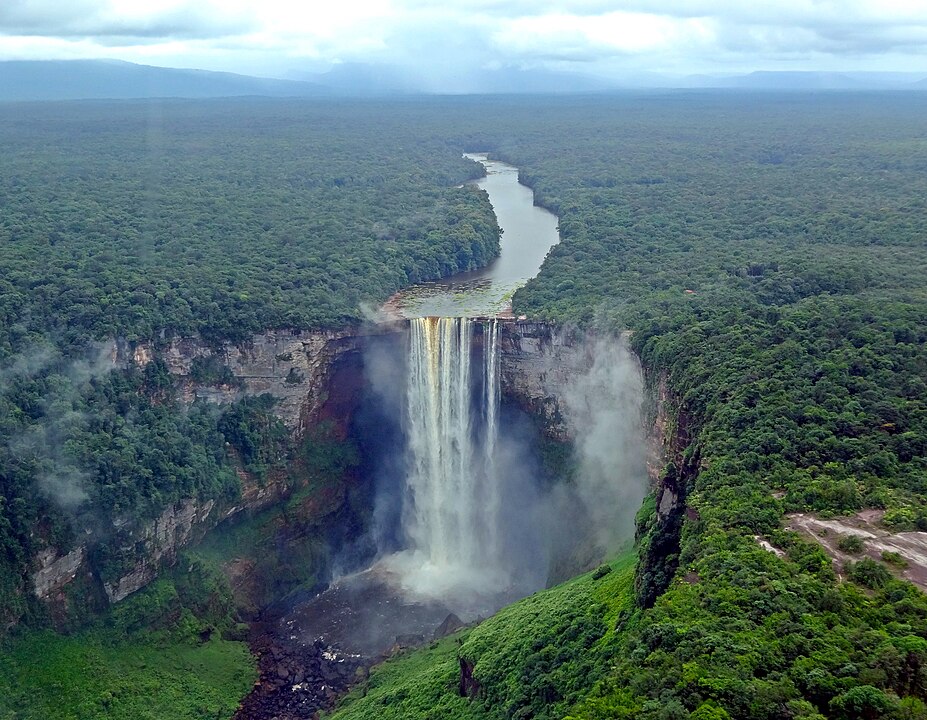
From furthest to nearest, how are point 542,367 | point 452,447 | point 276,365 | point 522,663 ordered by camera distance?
point 452,447 < point 542,367 < point 276,365 < point 522,663

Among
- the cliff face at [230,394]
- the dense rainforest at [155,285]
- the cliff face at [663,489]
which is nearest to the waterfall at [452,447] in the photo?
the cliff face at [230,394]

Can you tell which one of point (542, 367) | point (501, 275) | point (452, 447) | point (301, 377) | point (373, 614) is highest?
point (501, 275)

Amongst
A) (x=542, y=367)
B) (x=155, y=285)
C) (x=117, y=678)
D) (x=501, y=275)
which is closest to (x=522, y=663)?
(x=117, y=678)

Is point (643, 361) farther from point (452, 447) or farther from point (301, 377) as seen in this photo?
point (301, 377)

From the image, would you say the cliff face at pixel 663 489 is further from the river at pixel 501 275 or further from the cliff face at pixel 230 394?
the cliff face at pixel 230 394

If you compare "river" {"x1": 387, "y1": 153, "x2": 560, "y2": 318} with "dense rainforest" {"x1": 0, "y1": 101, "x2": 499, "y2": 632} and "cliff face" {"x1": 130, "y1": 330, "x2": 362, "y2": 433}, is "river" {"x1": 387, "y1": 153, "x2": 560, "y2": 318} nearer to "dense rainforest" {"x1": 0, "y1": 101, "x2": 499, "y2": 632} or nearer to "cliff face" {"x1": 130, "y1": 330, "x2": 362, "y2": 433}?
"dense rainforest" {"x1": 0, "y1": 101, "x2": 499, "y2": 632}

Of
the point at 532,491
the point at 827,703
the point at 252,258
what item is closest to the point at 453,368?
the point at 532,491

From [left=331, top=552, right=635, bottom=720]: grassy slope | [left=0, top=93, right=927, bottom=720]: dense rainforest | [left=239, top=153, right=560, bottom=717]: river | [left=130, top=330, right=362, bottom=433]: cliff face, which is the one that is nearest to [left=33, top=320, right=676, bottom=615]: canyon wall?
[left=130, top=330, right=362, bottom=433]: cliff face
